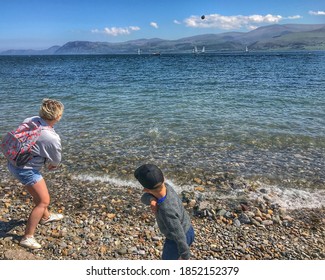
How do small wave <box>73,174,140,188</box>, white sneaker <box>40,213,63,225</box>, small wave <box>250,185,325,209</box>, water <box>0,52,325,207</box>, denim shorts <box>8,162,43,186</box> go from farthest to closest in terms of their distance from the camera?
water <box>0,52,325,207</box> → small wave <box>73,174,140,188</box> → small wave <box>250,185,325,209</box> → white sneaker <box>40,213,63,225</box> → denim shorts <box>8,162,43,186</box>

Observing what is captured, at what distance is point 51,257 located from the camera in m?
5.65

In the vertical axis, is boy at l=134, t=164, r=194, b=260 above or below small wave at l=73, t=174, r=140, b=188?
above

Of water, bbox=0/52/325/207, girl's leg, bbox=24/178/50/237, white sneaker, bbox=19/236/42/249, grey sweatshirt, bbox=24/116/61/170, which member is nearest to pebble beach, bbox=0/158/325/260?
white sneaker, bbox=19/236/42/249

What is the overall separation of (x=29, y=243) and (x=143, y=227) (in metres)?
2.32

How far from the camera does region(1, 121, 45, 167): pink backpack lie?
508 cm

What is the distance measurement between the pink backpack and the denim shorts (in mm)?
277

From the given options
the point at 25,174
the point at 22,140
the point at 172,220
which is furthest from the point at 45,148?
the point at 172,220

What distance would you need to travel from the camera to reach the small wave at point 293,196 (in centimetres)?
777

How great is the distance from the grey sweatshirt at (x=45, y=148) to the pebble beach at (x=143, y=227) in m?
1.79

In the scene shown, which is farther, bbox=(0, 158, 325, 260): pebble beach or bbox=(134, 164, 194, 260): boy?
bbox=(0, 158, 325, 260): pebble beach

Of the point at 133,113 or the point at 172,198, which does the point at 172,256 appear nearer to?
the point at 172,198

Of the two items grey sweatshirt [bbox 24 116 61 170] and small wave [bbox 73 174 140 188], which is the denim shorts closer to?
grey sweatshirt [bbox 24 116 61 170]

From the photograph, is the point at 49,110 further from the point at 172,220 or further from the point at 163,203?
the point at 172,220

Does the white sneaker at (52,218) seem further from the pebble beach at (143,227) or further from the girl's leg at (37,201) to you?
the girl's leg at (37,201)
